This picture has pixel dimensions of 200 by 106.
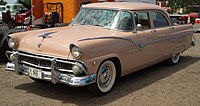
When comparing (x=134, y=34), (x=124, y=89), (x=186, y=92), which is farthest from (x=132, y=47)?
(x=186, y=92)

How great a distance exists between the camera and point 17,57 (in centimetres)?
490

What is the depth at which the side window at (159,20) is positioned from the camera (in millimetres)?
6316

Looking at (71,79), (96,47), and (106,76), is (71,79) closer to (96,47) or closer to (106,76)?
(96,47)

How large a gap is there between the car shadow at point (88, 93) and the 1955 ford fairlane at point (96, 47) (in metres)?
0.19

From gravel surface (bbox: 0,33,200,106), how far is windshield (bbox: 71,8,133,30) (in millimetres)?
1174

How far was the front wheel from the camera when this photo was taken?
15.3 feet

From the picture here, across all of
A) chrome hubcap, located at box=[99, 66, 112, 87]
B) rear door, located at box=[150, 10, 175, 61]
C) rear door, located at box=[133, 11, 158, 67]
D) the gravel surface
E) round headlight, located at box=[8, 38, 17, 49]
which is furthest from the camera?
rear door, located at box=[150, 10, 175, 61]

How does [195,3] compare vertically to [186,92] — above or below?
above

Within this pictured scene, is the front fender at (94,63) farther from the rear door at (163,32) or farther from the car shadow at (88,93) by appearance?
the rear door at (163,32)

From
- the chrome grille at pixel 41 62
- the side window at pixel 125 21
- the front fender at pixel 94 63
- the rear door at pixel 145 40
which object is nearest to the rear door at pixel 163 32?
the rear door at pixel 145 40

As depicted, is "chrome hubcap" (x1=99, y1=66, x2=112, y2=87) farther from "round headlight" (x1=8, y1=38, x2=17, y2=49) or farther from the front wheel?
"round headlight" (x1=8, y1=38, x2=17, y2=49)

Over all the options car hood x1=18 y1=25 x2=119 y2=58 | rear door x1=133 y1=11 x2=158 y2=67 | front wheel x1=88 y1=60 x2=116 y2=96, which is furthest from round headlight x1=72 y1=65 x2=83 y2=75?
rear door x1=133 y1=11 x2=158 y2=67

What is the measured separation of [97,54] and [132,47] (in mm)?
1016

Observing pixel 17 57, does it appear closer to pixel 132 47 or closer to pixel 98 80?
pixel 98 80
